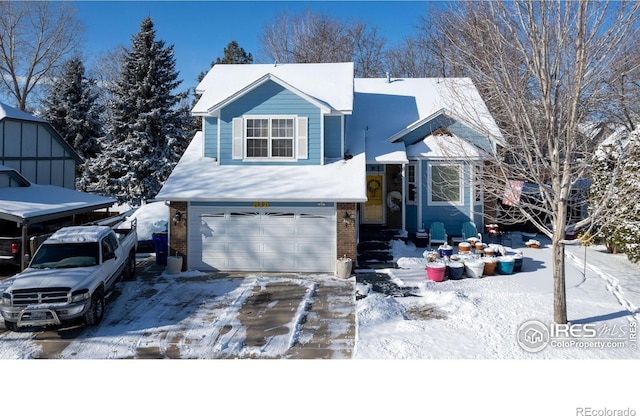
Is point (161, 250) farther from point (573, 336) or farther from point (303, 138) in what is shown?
point (573, 336)

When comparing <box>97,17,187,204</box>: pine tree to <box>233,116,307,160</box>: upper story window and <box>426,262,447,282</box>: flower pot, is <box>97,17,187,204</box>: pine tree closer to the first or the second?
<box>233,116,307,160</box>: upper story window

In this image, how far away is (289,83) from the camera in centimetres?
1706

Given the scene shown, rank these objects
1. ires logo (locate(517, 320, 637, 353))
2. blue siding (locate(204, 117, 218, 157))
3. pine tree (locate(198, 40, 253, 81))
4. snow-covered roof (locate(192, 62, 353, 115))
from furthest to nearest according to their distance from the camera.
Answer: pine tree (locate(198, 40, 253, 81)), blue siding (locate(204, 117, 218, 157)), snow-covered roof (locate(192, 62, 353, 115)), ires logo (locate(517, 320, 637, 353))

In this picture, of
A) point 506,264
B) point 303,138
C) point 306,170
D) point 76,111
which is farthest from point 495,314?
point 76,111

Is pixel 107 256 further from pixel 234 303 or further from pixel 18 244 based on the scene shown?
pixel 18 244

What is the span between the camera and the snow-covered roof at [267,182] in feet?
45.7

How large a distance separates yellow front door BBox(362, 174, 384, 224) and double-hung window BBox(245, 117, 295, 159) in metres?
3.95

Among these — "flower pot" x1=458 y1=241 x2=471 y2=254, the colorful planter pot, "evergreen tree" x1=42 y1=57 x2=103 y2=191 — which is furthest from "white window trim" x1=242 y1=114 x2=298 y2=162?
"evergreen tree" x1=42 y1=57 x2=103 y2=191

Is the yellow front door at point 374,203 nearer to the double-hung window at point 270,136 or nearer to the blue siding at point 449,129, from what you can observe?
the blue siding at point 449,129

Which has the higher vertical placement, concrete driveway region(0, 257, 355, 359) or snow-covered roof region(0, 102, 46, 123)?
snow-covered roof region(0, 102, 46, 123)

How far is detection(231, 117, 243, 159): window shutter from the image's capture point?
626 inches

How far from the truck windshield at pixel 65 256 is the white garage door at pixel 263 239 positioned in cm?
387
